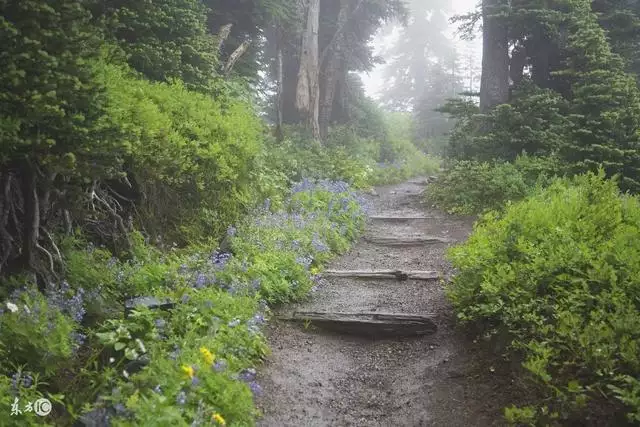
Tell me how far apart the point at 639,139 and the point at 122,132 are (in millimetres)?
9349

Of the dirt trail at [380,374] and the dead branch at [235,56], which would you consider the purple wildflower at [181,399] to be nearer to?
the dirt trail at [380,374]

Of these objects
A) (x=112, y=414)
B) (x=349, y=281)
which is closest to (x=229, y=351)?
(x=112, y=414)

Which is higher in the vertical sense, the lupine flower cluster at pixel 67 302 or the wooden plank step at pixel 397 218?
the lupine flower cluster at pixel 67 302

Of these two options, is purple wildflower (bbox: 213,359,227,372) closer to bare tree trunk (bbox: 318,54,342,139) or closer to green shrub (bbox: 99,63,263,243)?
green shrub (bbox: 99,63,263,243)

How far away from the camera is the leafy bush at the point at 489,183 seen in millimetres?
10094

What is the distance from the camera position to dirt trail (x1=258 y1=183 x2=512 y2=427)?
4160 millimetres

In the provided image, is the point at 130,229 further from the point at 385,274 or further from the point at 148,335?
the point at 385,274

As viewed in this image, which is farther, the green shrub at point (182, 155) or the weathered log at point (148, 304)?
the green shrub at point (182, 155)

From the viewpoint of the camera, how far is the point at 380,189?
1711 centimetres

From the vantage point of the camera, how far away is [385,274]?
7.48 meters

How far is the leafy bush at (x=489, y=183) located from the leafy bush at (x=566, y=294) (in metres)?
3.68

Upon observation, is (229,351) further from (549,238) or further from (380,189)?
(380,189)

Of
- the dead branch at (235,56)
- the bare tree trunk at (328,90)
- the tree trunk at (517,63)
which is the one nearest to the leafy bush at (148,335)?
the dead branch at (235,56)

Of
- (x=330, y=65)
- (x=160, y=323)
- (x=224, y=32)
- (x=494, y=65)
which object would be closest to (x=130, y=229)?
(x=160, y=323)
